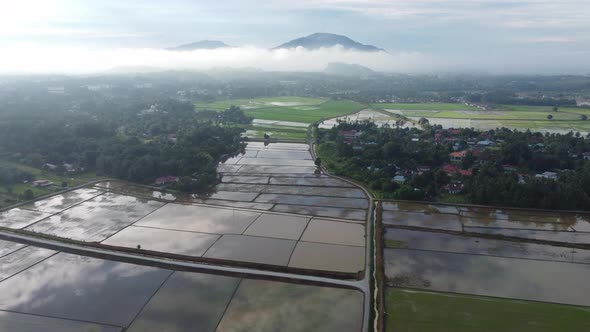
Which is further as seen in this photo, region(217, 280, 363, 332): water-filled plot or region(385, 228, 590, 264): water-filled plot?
region(385, 228, 590, 264): water-filled plot

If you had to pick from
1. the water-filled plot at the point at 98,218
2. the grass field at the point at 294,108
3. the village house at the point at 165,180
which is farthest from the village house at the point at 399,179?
the grass field at the point at 294,108

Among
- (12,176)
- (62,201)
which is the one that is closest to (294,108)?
(12,176)

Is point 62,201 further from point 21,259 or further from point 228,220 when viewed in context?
point 228,220

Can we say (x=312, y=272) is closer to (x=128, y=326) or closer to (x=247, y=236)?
(x=247, y=236)

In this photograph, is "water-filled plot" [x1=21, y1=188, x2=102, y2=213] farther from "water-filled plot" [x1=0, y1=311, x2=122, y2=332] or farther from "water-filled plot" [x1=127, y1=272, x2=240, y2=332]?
"water-filled plot" [x1=127, y1=272, x2=240, y2=332]

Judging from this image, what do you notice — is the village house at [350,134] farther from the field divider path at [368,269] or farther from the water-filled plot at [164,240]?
the water-filled plot at [164,240]

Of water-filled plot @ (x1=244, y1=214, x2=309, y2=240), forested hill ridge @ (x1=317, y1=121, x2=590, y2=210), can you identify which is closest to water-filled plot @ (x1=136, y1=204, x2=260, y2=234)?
water-filled plot @ (x1=244, y1=214, x2=309, y2=240)
